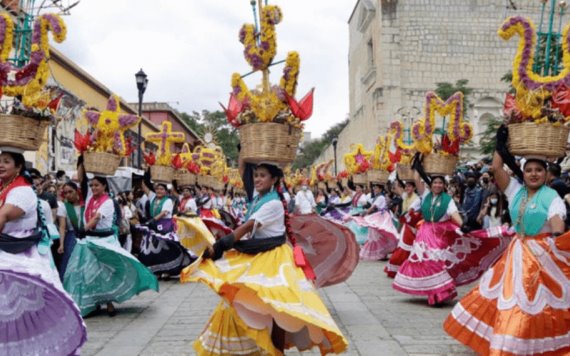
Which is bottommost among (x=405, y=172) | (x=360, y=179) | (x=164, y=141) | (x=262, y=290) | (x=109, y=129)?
(x=262, y=290)

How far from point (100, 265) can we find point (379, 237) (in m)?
8.43

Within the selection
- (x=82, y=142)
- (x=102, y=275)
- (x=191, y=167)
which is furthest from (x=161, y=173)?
(x=102, y=275)

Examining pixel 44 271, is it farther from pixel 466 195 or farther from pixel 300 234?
pixel 466 195

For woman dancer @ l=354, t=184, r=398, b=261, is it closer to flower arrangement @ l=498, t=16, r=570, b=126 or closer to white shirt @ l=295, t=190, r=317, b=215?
white shirt @ l=295, t=190, r=317, b=215

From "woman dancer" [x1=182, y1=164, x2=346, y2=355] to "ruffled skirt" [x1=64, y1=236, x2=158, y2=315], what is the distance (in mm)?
3255

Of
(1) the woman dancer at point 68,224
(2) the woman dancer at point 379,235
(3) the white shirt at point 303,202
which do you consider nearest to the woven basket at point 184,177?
(3) the white shirt at point 303,202

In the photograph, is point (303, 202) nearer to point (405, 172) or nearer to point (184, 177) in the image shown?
point (184, 177)

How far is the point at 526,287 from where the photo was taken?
5.65 meters

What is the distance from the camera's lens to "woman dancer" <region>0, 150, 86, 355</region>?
16.9 feet

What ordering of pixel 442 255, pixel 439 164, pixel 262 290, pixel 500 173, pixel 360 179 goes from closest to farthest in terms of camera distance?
pixel 262 290
pixel 500 173
pixel 442 255
pixel 439 164
pixel 360 179

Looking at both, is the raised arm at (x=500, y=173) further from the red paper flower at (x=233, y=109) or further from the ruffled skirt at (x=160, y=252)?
the ruffled skirt at (x=160, y=252)

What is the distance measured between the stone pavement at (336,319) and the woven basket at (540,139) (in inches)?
79.1

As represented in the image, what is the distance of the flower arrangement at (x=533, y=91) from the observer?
598 cm

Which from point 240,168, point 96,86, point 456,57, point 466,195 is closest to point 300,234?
point 240,168
